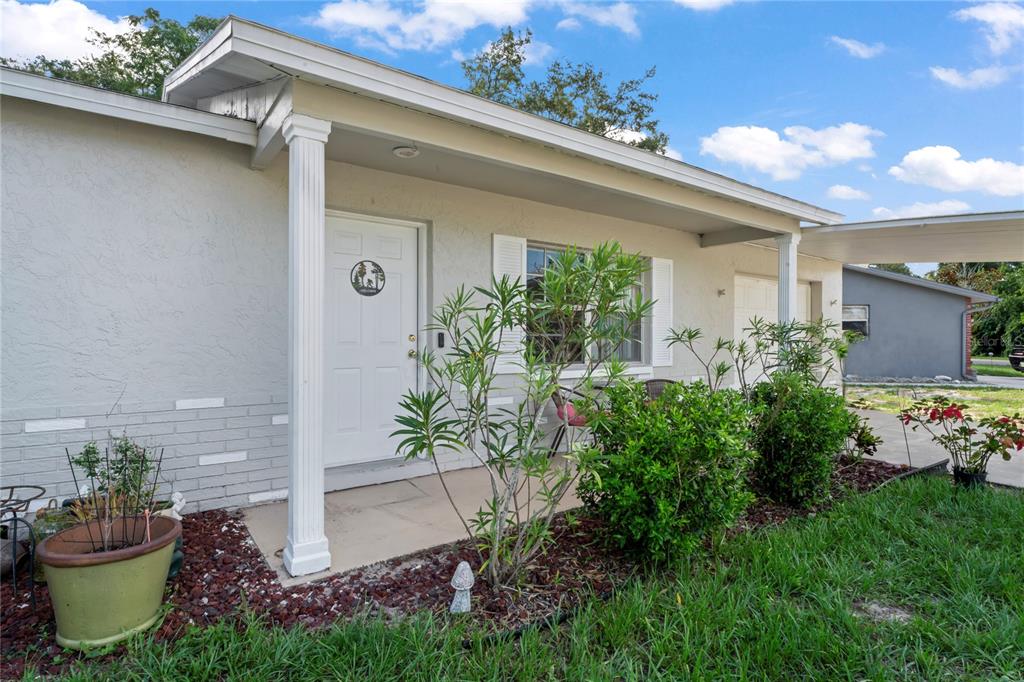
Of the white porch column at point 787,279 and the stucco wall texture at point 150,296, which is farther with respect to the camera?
the white porch column at point 787,279

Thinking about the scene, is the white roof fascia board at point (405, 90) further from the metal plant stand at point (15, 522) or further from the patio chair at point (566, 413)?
the metal plant stand at point (15, 522)

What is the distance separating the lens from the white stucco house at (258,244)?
279 cm

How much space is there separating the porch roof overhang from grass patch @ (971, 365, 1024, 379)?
1131cm

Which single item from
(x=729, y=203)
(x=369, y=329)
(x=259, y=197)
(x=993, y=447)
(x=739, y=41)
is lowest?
(x=993, y=447)

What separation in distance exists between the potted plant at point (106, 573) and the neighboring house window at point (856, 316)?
17.1 metres

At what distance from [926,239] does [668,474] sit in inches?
240

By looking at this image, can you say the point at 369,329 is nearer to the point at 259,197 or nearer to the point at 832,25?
the point at 259,197

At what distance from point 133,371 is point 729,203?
5190 millimetres

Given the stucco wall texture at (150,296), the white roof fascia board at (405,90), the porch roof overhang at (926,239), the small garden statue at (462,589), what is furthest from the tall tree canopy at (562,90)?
the small garden statue at (462,589)

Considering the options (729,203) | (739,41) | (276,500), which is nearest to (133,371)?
(276,500)

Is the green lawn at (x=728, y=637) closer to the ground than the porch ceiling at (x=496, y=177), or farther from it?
closer to the ground

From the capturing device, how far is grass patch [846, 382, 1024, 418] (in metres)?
9.07

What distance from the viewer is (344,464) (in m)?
4.25

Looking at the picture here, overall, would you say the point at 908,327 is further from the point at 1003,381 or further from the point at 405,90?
the point at 405,90
